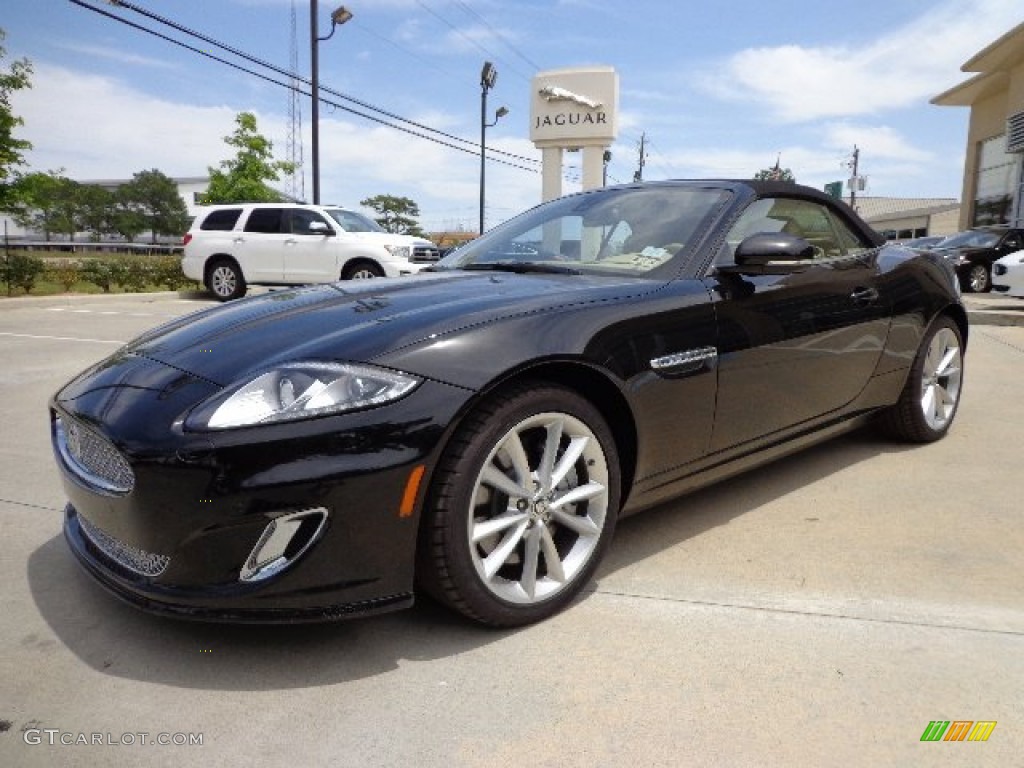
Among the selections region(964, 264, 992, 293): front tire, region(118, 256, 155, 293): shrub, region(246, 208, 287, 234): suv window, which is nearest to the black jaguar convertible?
region(246, 208, 287, 234): suv window

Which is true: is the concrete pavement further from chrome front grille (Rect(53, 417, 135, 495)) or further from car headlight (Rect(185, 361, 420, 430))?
car headlight (Rect(185, 361, 420, 430))

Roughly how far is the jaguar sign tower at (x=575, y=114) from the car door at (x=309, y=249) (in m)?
8.57

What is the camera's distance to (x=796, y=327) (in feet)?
9.52

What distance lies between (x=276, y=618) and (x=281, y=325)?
862mm

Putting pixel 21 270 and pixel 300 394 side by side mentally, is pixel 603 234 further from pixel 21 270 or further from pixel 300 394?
pixel 21 270

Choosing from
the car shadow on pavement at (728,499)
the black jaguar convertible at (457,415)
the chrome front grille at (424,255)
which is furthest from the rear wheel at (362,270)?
the black jaguar convertible at (457,415)

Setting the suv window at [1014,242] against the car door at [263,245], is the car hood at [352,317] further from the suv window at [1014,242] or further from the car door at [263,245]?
the suv window at [1014,242]

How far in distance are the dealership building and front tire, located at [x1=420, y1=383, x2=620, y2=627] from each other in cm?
2678

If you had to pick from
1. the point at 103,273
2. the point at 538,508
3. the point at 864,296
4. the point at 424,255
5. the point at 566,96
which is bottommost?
the point at 538,508

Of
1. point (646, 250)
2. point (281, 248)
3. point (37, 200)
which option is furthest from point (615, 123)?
point (646, 250)

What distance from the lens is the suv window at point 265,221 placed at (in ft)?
43.5

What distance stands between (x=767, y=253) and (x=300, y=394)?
5.42ft

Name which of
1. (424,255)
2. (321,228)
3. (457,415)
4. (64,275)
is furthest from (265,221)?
(457,415)

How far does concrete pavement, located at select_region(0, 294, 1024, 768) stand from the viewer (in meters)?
1.64
